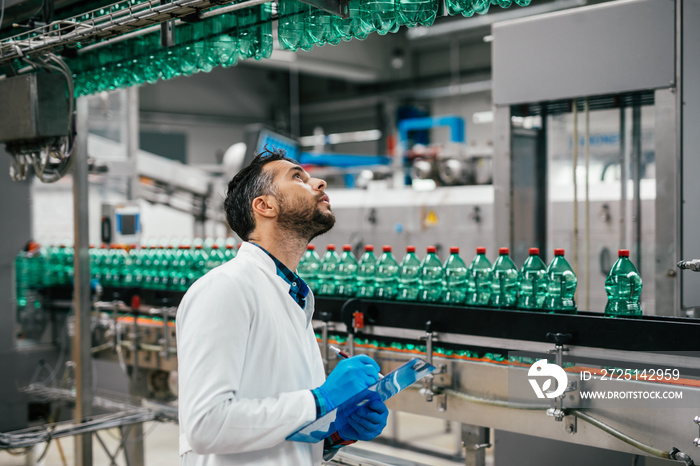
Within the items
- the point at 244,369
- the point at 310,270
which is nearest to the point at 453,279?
the point at 310,270

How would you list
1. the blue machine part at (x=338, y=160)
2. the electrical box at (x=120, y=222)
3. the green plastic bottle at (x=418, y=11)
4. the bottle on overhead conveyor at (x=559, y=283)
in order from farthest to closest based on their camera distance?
1. the blue machine part at (x=338, y=160)
2. the electrical box at (x=120, y=222)
3. the bottle on overhead conveyor at (x=559, y=283)
4. the green plastic bottle at (x=418, y=11)

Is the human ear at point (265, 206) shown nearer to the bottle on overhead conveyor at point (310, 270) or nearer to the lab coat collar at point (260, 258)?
the lab coat collar at point (260, 258)

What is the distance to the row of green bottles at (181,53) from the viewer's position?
2891 mm

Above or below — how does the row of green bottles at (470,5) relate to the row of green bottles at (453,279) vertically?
above

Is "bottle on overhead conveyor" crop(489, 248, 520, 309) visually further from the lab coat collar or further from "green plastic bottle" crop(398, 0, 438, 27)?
the lab coat collar

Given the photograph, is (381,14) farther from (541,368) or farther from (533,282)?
(541,368)

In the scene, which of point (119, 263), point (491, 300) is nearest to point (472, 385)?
point (491, 300)

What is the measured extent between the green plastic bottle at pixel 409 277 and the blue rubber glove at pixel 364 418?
159 centimetres

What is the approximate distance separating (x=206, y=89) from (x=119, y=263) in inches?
497

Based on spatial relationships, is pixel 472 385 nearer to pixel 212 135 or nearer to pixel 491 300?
pixel 491 300

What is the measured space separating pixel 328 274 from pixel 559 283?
1177 mm

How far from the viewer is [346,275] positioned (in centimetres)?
342

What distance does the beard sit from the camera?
162cm

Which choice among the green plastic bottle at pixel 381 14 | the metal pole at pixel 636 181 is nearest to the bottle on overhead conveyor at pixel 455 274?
the green plastic bottle at pixel 381 14
